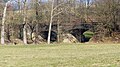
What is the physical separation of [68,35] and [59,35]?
1.65 m

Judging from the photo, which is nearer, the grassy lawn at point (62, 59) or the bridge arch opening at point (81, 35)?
the grassy lawn at point (62, 59)

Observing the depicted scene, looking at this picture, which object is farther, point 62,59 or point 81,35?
point 81,35

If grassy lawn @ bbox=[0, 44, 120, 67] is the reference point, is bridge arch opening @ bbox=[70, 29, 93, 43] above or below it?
below

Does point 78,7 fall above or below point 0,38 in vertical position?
above

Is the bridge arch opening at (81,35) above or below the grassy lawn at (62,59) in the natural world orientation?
below

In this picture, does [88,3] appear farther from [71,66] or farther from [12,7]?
[71,66]

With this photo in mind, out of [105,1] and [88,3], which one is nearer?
[105,1]

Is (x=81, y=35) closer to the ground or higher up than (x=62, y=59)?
closer to the ground

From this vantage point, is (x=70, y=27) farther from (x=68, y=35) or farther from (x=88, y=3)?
(x=88, y=3)

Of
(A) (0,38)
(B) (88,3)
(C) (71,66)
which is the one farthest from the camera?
(B) (88,3)

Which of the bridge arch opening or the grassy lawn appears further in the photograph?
the bridge arch opening

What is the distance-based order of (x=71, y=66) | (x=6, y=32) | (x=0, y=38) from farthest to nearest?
1. (x=6, y=32)
2. (x=0, y=38)
3. (x=71, y=66)

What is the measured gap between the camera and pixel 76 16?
5584cm

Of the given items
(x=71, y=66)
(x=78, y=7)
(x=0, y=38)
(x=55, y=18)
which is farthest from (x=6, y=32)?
(x=71, y=66)
